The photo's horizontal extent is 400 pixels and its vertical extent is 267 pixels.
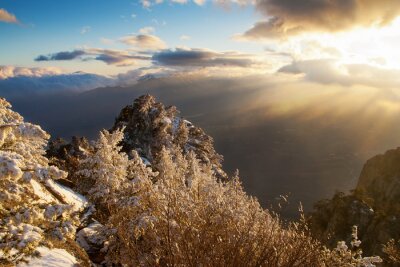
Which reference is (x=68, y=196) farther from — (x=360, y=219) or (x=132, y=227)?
(x=360, y=219)

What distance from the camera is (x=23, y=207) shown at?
19.4ft

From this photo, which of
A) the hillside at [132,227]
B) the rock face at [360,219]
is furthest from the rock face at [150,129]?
the hillside at [132,227]

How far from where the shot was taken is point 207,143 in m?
60.9

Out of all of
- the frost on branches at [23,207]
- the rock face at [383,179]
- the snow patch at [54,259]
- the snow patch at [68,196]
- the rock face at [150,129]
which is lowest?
the rock face at [383,179]

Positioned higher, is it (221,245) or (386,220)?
(221,245)

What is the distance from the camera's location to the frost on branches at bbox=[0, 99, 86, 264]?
5410 millimetres

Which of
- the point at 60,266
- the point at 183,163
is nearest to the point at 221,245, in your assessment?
the point at 60,266

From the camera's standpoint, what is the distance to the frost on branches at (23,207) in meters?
5.41

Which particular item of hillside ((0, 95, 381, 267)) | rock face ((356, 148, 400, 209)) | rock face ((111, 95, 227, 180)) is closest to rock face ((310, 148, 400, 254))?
rock face ((356, 148, 400, 209))

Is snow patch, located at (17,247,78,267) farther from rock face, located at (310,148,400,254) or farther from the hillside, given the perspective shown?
rock face, located at (310,148,400,254)

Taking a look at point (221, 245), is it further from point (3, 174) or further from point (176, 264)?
point (3, 174)

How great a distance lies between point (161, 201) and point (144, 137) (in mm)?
41280

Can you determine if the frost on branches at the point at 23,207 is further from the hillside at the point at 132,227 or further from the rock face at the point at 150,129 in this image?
the rock face at the point at 150,129

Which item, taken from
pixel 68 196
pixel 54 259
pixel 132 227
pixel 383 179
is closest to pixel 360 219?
pixel 383 179
